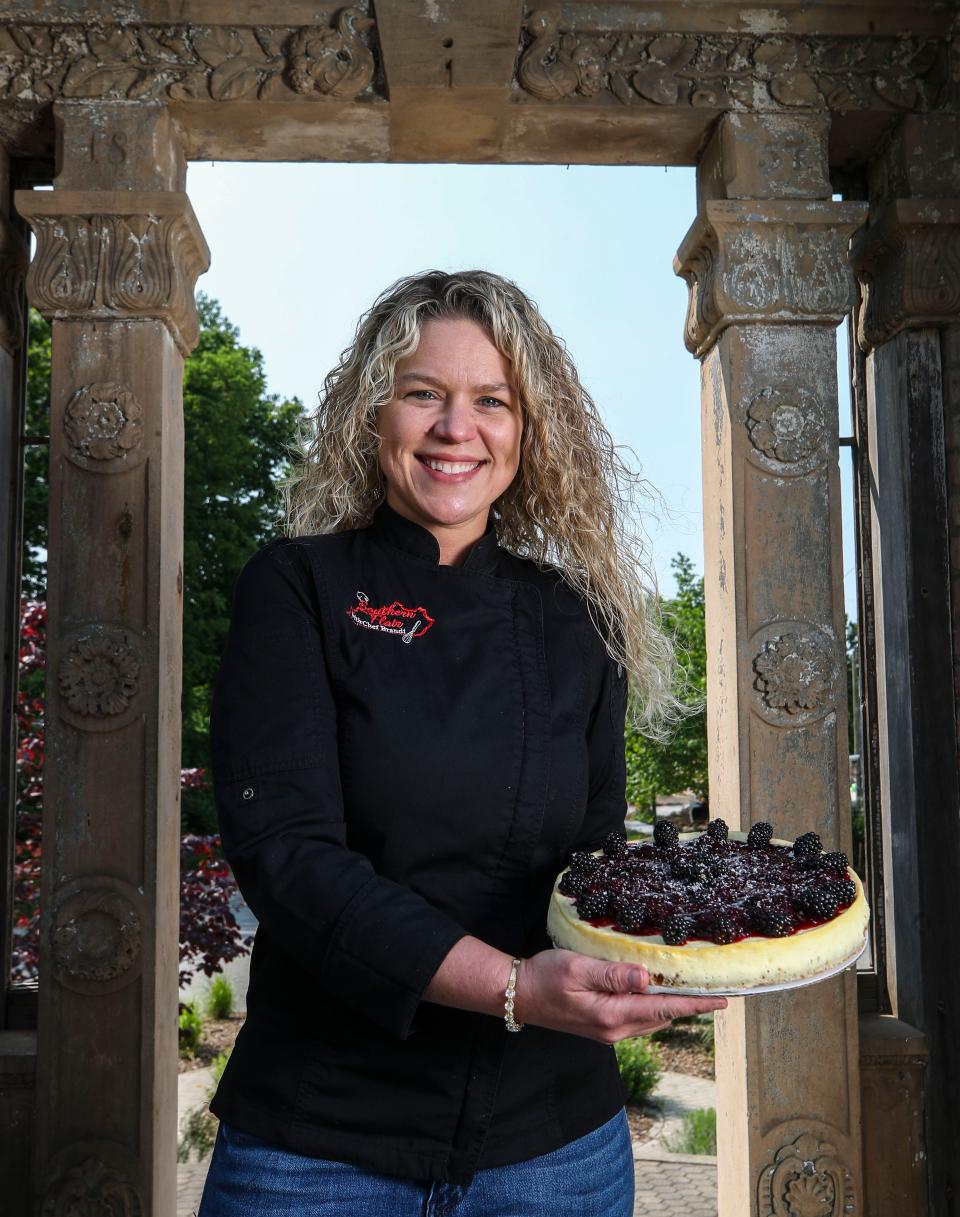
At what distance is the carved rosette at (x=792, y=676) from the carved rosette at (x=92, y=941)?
1901 mm

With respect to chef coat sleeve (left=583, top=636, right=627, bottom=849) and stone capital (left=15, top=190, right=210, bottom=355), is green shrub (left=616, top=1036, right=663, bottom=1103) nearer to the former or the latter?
stone capital (left=15, top=190, right=210, bottom=355)

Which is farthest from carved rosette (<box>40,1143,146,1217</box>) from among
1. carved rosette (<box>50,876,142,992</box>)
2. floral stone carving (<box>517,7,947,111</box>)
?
floral stone carving (<box>517,7,947,111</box>)

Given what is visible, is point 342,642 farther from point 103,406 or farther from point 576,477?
point 103,406

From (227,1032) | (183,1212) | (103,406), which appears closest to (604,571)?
(103,406)

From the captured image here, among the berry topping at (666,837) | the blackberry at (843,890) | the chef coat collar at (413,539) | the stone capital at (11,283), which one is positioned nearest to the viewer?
the blackberry at (843,890)

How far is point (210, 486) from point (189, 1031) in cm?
1450

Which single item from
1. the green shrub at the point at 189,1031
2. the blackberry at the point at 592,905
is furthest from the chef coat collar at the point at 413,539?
the green shrub at the point at 189,1031

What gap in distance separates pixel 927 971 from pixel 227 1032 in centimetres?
526

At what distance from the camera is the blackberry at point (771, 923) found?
159 centimetres

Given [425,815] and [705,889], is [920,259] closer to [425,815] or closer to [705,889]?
[705,889]

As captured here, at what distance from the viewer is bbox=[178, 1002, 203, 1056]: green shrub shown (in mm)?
7014

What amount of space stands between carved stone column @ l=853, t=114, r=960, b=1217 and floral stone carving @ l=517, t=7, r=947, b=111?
7.0 inches

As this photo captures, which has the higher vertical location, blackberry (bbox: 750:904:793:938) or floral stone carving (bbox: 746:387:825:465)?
floral stone carving (bbox: 746:387:825:465)

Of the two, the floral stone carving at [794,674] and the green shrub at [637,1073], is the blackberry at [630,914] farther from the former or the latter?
the green shrub at [637,1073]
